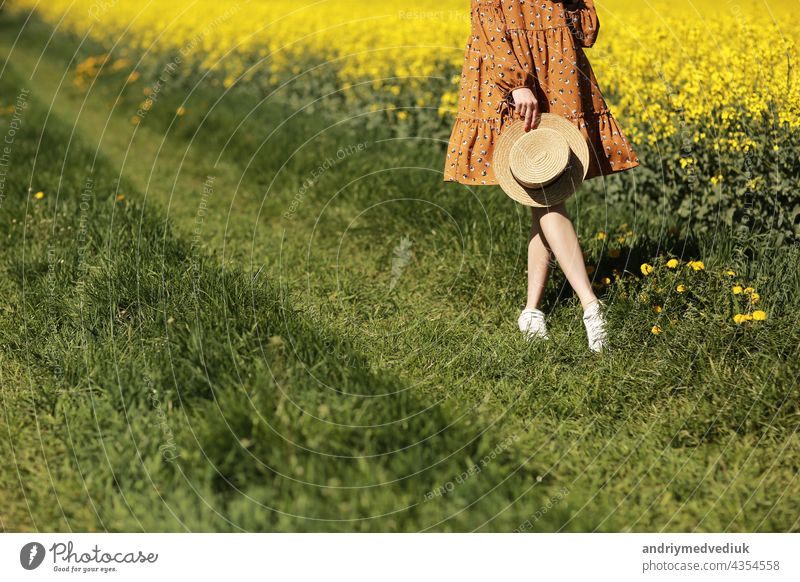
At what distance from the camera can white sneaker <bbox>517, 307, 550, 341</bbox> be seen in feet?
11.0

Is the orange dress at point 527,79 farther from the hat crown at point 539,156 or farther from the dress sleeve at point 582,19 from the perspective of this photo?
the hat crown at point 539,156

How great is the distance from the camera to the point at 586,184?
5.19 meters

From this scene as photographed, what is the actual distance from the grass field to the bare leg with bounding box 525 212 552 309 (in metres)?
0.17

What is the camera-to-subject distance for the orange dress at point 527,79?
10.5 ft

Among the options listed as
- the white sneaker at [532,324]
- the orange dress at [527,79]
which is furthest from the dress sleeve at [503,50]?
the white sneaker at [532,324]

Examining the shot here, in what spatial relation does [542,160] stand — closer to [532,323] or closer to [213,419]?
[532,323]

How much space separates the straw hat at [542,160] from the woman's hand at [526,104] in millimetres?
45

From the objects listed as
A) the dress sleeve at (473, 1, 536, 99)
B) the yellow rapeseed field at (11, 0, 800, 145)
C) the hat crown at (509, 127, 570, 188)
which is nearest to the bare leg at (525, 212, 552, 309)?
the hat crown at (509, 127, 570, 188)

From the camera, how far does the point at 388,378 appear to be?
2844 mm

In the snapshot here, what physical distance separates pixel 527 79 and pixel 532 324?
106 centimetres
